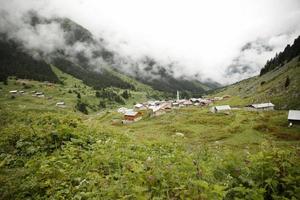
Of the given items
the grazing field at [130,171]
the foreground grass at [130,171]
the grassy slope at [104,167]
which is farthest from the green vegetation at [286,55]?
the foreground grass at [130,171]

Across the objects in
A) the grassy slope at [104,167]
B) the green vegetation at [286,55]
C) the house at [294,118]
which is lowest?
the house at [294,118]

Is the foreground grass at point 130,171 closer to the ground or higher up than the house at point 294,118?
higher up

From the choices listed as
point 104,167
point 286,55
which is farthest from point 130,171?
point 286,55

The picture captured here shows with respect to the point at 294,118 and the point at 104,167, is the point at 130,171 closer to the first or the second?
the point at 104,167

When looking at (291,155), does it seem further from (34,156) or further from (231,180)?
(34,156)

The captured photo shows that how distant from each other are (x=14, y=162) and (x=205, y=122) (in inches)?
2837

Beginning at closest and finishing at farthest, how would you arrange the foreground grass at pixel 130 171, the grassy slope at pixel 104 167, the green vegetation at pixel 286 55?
the foreground grass at pixel 130 171
the grassy slope at pixel 104 167
the green vegetation at pixel 286 55

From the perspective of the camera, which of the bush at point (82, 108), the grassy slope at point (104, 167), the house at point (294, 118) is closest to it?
the grassy slope at point (104, 167)

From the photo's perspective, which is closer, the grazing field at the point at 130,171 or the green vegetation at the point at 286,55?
the grazing field at the point at 130,171

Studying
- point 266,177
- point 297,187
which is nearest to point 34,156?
point 266,177

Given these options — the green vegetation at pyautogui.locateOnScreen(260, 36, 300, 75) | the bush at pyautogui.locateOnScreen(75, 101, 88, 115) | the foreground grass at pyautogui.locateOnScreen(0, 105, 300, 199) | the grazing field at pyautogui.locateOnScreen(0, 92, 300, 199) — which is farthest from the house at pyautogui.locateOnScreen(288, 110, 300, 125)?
the bush at pyautogui.locateOnScreen(75, 101, 88, 115)

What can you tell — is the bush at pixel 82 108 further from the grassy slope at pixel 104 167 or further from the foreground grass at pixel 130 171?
the foreground grass at pixel 130 171

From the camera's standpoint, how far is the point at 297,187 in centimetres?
587

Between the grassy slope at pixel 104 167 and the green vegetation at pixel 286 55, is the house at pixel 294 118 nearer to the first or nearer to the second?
the grassy slope at pixel 104 167
